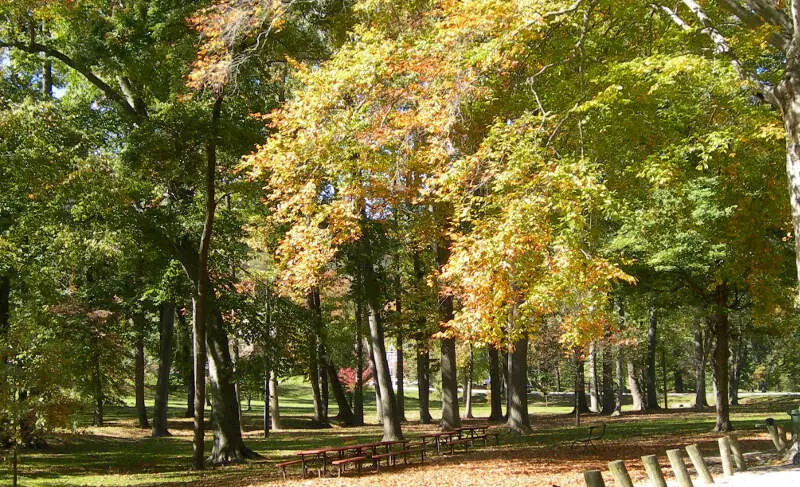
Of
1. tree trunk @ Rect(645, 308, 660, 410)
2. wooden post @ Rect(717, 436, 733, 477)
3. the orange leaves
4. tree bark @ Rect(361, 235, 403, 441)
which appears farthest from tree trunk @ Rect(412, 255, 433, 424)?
tree trunk @ Rect(645, 308, 660, 410)

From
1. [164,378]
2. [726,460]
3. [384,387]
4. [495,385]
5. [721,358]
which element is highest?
[721,358]

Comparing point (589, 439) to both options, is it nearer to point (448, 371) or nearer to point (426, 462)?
point (426, 462)

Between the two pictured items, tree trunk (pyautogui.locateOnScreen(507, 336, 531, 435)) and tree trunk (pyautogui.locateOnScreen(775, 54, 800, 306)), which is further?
tree trunk (pyautogui.locateOnScreen(507, 336, 531, 435))

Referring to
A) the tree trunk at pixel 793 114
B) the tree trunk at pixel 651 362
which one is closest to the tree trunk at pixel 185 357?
the tree trunk at pixel 651 362

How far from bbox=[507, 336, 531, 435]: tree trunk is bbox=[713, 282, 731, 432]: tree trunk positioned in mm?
5637

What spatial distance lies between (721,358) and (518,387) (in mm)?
6187

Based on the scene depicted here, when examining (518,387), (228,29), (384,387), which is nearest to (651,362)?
(518,387)

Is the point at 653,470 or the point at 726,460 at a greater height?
the point at 653,470

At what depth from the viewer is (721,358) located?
1984cm

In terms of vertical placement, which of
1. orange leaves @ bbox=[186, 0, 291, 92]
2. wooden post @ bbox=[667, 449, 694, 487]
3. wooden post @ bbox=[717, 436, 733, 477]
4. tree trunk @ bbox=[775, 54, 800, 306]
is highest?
orange leaves @ bbox=[186, 0, 291, 92]

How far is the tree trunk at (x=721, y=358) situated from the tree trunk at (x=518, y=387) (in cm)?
564

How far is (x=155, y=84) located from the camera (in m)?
16.5

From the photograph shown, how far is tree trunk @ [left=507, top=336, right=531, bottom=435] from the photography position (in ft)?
66.1

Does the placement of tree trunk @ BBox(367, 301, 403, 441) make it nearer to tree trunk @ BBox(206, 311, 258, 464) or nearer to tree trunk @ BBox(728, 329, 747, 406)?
tree trunk @ BBox(206, 311, 258, 464)
